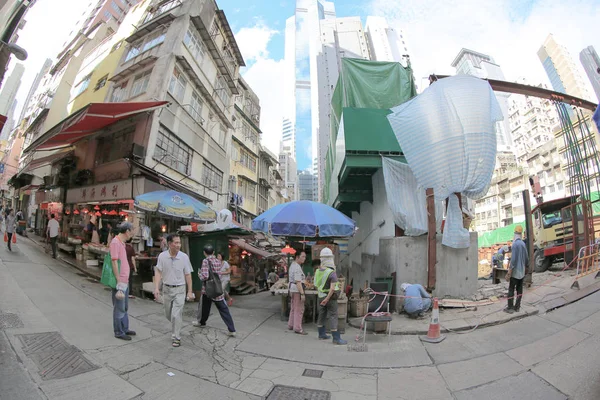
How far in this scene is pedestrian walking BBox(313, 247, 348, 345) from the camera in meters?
5.46

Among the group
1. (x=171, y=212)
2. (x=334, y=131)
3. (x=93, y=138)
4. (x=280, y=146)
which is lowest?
(x=171, y=212)

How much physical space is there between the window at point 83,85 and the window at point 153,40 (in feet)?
19.5

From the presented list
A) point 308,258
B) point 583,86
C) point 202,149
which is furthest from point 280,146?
point 308,258

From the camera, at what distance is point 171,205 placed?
9.60 metres

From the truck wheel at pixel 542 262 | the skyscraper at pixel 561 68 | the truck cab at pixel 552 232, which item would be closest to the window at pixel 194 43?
the truck cab at pixel 552 232

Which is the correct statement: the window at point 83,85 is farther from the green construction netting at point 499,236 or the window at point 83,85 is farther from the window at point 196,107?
the green construction netting at point 499,236

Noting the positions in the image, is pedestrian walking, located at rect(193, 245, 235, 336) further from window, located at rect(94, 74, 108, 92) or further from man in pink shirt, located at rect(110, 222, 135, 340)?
window, located at rect(94, 74, 108, 92)

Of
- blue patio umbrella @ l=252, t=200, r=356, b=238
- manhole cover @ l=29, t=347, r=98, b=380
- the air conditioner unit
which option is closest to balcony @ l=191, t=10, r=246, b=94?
the air conditioner unit

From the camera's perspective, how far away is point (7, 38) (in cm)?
833

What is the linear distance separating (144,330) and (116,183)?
9.87 metres

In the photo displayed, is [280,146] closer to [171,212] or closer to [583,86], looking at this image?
[583,86]

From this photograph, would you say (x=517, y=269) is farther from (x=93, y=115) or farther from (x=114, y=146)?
(x=114, y=146)

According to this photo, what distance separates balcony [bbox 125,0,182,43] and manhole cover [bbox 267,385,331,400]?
62.1 ft

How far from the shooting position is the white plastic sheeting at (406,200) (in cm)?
780
